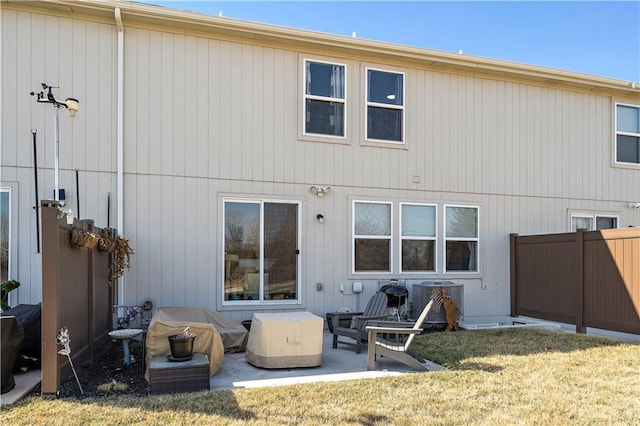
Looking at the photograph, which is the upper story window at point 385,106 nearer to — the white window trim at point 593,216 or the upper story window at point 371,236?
the upper story window at point 371,236

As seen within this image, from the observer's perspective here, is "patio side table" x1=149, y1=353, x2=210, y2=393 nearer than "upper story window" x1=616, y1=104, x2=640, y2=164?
Yes

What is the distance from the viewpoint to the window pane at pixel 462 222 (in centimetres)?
918

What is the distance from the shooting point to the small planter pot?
4848 millimetres

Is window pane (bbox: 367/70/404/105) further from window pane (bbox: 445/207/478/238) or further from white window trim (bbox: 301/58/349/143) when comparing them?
window pane (bbox: 445/207/478/238)

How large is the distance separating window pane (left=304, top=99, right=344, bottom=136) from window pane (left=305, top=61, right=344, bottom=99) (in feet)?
0.55

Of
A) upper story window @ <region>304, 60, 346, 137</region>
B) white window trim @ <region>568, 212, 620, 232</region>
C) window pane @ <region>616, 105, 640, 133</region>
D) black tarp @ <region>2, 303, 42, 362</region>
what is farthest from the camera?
window pane @ <region>616, 105, 640, 133</region>

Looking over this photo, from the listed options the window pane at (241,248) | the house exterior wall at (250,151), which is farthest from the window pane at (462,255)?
the window pane at (241,248)

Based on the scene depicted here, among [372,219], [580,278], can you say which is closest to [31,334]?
[372,219]

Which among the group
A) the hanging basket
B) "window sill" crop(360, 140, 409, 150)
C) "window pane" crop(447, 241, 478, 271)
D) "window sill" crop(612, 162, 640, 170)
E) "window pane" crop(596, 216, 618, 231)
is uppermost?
"window sill" crop(360, 140, 409, 150)

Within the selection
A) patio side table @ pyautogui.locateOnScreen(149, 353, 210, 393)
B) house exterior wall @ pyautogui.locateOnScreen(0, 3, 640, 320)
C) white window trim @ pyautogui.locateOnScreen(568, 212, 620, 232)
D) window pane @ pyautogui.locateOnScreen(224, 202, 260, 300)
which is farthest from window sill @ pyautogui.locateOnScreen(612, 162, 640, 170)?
patio side table @ pyautogui.locateOnScreen(149, 353, 210, 393)

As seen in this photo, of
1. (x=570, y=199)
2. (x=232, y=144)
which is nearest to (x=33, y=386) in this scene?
(x=232, y=144)

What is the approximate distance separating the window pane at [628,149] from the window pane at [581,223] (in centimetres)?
154

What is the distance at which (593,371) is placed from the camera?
5.47 m

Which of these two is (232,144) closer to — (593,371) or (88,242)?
(88,242)
